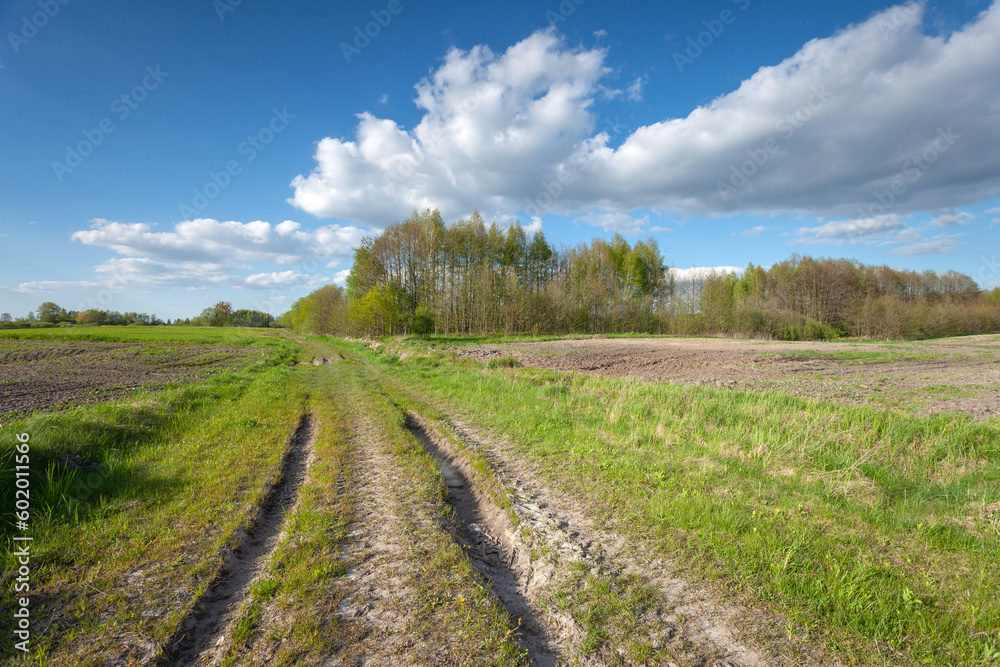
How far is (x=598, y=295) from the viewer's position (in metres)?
54.3

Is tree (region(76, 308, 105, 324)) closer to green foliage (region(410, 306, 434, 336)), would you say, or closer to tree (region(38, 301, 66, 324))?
tree (region(38, 301, 66, 324))

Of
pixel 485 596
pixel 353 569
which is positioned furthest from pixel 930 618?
pixel 353 569

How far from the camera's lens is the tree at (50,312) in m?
61.0

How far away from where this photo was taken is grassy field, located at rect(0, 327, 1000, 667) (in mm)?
2844

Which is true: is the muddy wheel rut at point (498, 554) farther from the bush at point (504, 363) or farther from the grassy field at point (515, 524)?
the bush at point (504, 363)

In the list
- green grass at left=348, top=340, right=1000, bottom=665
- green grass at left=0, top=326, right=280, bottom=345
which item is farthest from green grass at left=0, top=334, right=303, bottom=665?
green grass at left=0, top=326, right=280, bottom=345

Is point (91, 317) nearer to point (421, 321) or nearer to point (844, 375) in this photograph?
point (421, 321)

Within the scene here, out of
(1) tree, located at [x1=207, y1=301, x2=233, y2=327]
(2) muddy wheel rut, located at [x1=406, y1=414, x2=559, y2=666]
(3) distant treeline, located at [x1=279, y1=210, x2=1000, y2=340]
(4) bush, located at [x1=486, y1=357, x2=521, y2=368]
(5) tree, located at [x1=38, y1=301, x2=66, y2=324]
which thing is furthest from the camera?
(1) tree, located at [x1=207, y1=301, x2=233, y2=327]

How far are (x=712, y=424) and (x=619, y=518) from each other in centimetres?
437

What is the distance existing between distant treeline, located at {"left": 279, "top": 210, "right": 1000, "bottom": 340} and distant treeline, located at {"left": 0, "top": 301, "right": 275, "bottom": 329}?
3733 cm

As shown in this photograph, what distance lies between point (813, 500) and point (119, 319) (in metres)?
108

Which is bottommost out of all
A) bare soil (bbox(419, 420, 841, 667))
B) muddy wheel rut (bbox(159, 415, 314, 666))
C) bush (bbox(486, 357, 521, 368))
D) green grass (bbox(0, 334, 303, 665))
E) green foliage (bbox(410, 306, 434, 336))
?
bare soil (bbox(419, 420, 841, 667))

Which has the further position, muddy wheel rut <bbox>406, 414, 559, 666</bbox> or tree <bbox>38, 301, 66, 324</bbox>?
tree <bbox>38, 301, 66, 324</bbox>

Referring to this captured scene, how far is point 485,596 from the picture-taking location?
3295mm
